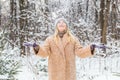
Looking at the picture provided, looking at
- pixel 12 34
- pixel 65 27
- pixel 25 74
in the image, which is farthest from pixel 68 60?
pixel 12 34

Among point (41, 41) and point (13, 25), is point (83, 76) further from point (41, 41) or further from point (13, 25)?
point (13, 25)

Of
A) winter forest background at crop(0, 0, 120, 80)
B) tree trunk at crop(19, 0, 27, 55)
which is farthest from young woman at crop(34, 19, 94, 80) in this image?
tree trunk at crop(19, 0, 27, 55)

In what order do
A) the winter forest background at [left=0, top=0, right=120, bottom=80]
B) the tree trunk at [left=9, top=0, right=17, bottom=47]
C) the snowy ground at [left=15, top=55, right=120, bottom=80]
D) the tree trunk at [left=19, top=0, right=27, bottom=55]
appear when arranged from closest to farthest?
the winter forest background at [left=0, top=0, right=120, bottom=80]
the snowy ground at [left=15, top=55, right=120, bottom=80]
the tree trunk at [left=19, top=0, right=27, bottom=55]
the tree trunk at [left=9, top=0, right=17, bottom=47]

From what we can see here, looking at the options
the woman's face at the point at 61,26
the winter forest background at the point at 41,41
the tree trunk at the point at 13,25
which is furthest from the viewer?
the tree trunk at the point at 13,25

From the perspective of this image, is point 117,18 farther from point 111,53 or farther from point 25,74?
point 25,74

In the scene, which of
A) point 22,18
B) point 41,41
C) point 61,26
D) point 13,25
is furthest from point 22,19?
point 61,26

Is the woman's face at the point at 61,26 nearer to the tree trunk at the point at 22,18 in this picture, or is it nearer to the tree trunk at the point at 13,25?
the tree trunk at the point at 22,18

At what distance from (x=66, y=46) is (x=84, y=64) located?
6771 mm

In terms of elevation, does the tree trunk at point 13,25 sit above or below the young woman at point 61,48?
above

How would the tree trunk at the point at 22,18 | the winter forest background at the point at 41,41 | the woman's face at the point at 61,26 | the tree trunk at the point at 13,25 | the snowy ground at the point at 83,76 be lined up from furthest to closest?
the tree trunk at the point at 13,25, the tree trunk at the point at 22,18, the snowy ground at the point at 83,76, the winter forest background at the point at 41,41, the woman's face at the point at 61,26

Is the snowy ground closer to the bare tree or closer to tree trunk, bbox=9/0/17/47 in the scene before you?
the bare tree

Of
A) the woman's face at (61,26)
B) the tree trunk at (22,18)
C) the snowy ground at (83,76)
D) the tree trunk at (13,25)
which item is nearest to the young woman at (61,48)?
the woman's face at (61,26)

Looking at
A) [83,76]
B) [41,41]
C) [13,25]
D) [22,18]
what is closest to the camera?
[83,76]

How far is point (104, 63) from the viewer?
11727 mm
